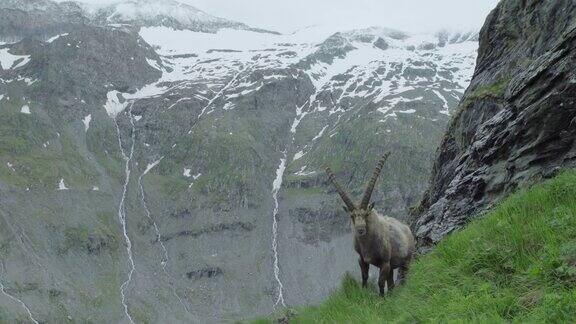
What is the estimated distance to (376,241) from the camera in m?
17.5

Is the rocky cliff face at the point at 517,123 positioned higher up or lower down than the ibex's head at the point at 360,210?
higher up

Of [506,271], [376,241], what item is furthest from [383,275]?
[506,271]

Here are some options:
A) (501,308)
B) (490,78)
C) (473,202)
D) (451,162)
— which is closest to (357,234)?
(473,202)

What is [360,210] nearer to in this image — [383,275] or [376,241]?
[376,241]

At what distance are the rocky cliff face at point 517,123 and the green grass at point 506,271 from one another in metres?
2.35

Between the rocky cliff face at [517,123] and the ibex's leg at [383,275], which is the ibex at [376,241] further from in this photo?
the rocky cliff face at [517,123]

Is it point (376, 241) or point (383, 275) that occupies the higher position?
point (376, 241)


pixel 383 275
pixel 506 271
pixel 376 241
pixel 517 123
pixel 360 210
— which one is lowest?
pixel 383 275

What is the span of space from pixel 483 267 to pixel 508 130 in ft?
23.7

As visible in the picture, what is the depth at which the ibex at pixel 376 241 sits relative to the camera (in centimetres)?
1683

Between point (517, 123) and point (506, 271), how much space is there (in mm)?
7233

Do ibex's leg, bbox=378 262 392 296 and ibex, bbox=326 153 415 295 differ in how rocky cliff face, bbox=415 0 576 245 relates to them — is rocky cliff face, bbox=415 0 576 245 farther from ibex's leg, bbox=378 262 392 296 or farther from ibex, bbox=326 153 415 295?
ibex's leg, bbox=378 262 392 296

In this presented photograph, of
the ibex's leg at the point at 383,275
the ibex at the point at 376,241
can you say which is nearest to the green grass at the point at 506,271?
the ibex's leg at the point at 383,275

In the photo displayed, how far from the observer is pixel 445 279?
11.6 metres
